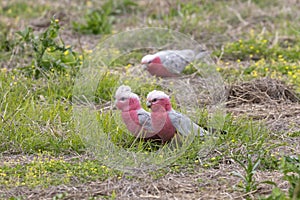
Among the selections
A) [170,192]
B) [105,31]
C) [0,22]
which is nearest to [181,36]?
[105,31]

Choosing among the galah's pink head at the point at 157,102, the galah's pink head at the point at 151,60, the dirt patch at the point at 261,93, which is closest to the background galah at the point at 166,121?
the galah's pink head at the point at 157,102

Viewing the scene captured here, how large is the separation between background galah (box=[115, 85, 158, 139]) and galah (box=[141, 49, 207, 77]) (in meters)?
1.40

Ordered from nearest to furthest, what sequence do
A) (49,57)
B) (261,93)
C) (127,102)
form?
(127,102) < (261,93) < (49,57)

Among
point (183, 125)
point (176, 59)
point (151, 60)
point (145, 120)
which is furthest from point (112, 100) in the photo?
point (176, 59)

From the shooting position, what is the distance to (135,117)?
14.0ft

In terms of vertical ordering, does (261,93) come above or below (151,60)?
below

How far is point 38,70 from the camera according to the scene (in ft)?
18.2

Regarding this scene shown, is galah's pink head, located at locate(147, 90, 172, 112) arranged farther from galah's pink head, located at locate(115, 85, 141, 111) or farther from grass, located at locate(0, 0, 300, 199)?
grass, located at locate(0, 0, 300, 199)

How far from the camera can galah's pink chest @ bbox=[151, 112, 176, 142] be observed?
13.8ft

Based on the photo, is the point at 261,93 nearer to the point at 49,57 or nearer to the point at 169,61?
the point at 169,61

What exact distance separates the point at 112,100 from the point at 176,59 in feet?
3.79

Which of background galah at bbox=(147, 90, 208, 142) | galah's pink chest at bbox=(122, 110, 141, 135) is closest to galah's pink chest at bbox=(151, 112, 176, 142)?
background galah at bbox=(147, 90, 208, 142)

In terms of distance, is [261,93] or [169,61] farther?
[169,61]

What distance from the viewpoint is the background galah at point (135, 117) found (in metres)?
4.23
